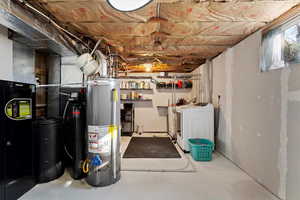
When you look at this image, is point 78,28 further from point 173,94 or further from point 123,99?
point 173,94

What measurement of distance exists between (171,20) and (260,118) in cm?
185

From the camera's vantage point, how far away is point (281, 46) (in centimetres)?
184

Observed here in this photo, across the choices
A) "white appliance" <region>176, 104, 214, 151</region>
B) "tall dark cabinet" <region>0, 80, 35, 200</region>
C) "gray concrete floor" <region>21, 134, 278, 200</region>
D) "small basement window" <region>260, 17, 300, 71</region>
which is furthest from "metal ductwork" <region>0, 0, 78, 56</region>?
"small basement window" <region>260, 17, 300, 71</region>

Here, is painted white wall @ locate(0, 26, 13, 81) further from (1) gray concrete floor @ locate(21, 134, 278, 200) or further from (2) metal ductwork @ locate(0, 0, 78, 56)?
(1) gray concrete floor @ locate(21, 134, 278, 200)

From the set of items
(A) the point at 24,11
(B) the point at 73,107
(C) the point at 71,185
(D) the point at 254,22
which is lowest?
(C) the point at 71,185

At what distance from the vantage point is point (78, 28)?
7.52 ft

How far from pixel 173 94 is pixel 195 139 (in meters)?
2.50

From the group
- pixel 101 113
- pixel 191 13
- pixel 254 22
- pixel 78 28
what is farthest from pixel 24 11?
pixel 254 22

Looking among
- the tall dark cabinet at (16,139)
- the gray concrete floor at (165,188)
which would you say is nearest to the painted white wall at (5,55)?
the tall dark cabinet at (16,139)

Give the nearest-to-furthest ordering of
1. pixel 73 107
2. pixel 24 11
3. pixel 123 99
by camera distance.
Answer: pixel 24 11
pixel 73 107
pixel 123 99

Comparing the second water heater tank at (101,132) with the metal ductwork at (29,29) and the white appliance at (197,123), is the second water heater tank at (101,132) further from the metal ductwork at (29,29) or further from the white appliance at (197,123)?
the white appliance at (197,123)

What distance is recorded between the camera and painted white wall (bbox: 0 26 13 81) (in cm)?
198

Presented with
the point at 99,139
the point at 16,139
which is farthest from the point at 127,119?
the point at 16,139

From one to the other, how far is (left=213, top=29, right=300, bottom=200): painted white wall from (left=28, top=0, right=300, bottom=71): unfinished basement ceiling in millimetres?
434
